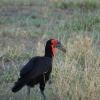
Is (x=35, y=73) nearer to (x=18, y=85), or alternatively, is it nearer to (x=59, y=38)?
(x=18, y=85)

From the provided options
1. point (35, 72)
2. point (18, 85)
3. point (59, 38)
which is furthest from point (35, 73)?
point (59, 38)

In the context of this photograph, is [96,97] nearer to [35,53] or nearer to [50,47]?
[50,47]

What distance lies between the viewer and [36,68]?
7461mm

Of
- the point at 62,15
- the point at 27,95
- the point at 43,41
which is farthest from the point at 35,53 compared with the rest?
the point at 62,15

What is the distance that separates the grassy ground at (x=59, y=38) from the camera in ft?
25.0

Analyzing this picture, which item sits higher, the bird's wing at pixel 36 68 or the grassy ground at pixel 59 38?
the bird's wing at pixel 36 68

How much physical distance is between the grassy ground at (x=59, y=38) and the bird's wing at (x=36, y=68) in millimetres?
275

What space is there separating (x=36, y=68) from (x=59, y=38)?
13.3 ft

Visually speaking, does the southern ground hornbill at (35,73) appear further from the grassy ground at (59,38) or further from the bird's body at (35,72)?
the grassy ground at (59,38)

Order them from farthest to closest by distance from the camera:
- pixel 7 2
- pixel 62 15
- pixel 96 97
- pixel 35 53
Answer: pixel 7 2
pixel 62 15
pixel 35 53
pixel 96 97

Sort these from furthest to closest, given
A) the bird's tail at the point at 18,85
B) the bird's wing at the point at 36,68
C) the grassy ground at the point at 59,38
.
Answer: the grassy ground at the point at 59,38 → the bird's wing at the point at 36,68 → the bird's tail at the point at 18,85

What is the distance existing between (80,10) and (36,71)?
8.26 m

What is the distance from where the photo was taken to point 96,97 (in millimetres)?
7301

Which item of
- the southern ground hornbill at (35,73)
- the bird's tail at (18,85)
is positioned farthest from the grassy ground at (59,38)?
the bird's tail at (18,85)
